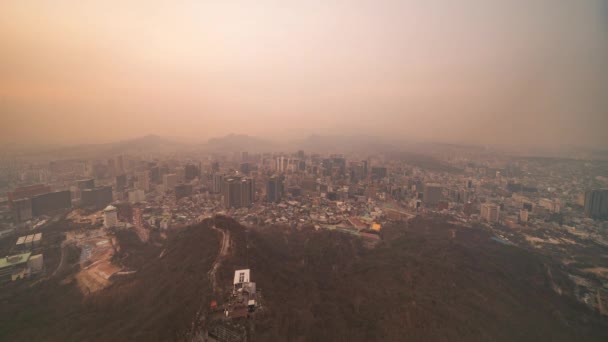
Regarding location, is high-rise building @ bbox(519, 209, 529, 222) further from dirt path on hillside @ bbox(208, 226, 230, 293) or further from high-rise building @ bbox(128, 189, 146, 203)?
high-rise building @ bbox(128, 189, 146, 203)

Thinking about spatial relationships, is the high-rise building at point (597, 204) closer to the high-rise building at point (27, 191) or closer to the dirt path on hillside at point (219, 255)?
the dirt path on hillside at point (219, 255)

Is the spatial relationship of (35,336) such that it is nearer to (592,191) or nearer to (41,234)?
(41,234)

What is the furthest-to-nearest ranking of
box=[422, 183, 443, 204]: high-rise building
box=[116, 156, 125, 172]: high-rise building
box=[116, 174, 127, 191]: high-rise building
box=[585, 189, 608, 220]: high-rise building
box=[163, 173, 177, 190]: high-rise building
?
box=[116, 156, 125, 172]: high-rise building < box=[163, 173, 177, 190]: high-rise building < box=[116, 174, 127, 191]: high-rise building < box=[422, 183, 443, 204]: high-rise building < box=[585, 189, 608, 220]: high-rise building

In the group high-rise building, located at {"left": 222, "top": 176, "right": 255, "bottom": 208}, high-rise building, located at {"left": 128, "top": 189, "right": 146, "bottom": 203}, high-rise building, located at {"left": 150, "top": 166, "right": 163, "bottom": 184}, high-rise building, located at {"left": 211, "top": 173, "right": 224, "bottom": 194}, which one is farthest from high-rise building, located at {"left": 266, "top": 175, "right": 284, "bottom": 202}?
high-rise building, located at {"left": 150, "top": 166, "right": 163, "bottom": 184}

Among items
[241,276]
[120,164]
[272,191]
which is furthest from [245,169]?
[241,276]

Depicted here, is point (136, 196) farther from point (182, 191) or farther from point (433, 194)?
point (433, 194)

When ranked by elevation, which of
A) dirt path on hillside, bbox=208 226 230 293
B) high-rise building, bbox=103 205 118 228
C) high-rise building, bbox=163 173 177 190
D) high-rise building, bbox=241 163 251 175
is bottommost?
high-rise building, bbox=103 205 118 228
